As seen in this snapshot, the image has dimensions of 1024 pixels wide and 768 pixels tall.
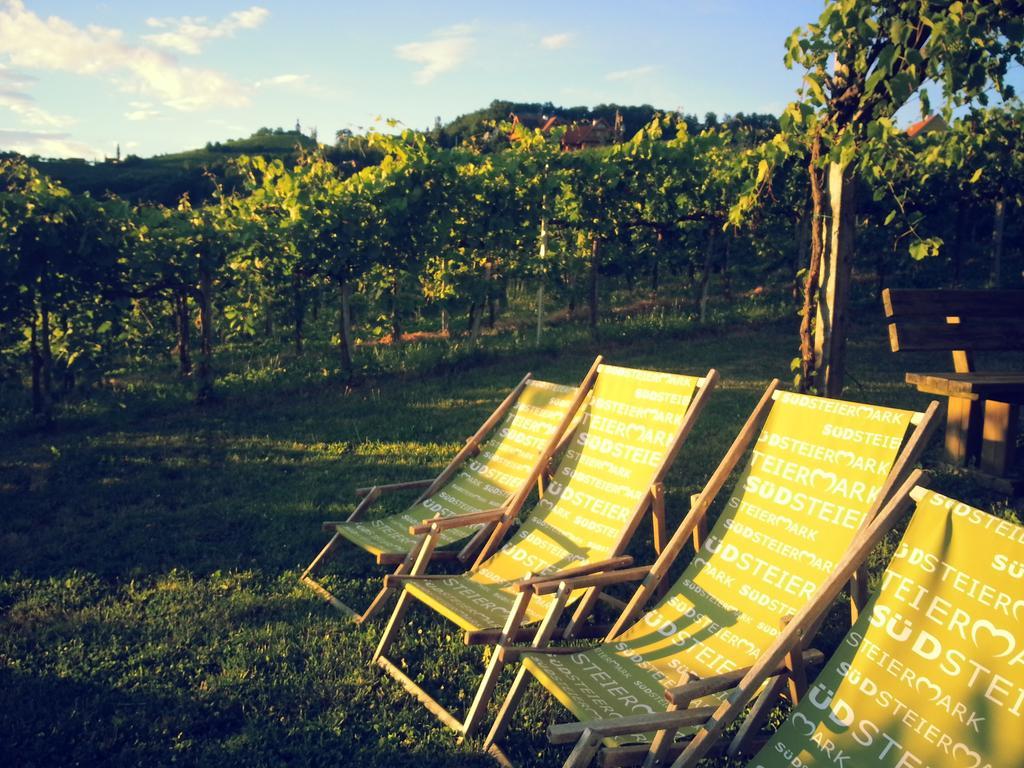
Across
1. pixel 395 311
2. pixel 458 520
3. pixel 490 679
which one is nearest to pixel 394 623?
pixel 458 520

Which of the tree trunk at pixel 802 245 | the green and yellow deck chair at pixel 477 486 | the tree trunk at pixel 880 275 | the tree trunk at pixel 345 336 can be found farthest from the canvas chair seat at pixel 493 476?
the tree trunk at pixel 880 275

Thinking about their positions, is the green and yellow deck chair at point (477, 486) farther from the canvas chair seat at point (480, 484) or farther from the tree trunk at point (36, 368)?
the tree trunk at point (36, 368)

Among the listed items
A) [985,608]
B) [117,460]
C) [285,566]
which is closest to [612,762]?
[985,608]

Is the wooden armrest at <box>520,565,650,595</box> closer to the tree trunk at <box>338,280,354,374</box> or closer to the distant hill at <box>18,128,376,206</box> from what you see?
the tree trunk at <box>338,280,354,374</box>

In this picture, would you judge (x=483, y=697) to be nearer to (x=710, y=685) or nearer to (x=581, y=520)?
(x=710, y=685)

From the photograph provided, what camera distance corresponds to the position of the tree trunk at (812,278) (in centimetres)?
529

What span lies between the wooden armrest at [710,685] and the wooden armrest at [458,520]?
1641 millimetres

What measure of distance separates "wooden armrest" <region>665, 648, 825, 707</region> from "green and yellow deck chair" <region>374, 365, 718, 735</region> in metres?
0.78

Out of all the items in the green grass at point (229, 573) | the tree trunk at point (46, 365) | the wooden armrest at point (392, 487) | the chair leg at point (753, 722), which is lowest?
the green grass at point (229, 573)

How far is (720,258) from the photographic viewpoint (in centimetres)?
1697

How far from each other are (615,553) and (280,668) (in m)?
1.55

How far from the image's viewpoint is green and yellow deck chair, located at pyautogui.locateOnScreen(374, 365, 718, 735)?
130 inches

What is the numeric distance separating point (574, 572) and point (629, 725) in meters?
0.93

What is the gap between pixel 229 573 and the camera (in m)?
4.43
